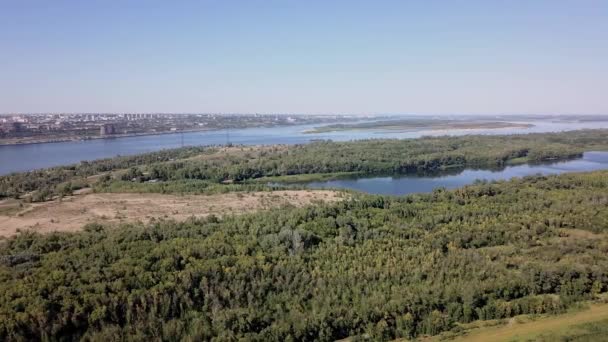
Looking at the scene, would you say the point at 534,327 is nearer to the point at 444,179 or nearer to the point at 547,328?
the point at 547,328

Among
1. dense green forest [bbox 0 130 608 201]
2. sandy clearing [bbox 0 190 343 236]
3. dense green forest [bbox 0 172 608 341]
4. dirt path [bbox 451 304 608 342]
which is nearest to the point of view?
dense green forest [bbox 0 172 608 341]

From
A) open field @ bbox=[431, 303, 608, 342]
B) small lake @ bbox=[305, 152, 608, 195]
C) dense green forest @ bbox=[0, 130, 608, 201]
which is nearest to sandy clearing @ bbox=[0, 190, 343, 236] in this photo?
dense green forest @ bbox=[0, 130, 608, 201]

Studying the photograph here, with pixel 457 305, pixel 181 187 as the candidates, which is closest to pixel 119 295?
pixel 457 305

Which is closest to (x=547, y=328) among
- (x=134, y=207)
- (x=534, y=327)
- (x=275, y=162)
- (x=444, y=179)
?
(x=534, y=327)

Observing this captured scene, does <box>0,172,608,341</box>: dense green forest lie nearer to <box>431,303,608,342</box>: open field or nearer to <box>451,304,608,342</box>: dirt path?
<box>431,303,608,342</box>: open field

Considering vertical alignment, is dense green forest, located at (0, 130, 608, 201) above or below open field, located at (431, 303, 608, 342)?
above

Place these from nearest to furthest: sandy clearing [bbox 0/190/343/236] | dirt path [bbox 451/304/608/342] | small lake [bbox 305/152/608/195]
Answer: dirt path [bbox 451/304/608/342]
sandy clearing [bbox 0/190/343/236]
small lake [bbox 305/152/608/195]

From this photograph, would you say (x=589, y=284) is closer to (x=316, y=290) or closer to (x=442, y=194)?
(x=316, y=290)

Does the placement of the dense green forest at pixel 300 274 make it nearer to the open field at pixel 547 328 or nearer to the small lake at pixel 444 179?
the open field at pixel 547 328

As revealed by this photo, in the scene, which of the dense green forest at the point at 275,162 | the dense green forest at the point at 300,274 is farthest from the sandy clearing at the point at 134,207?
the dense green forest at the point at 300,274
